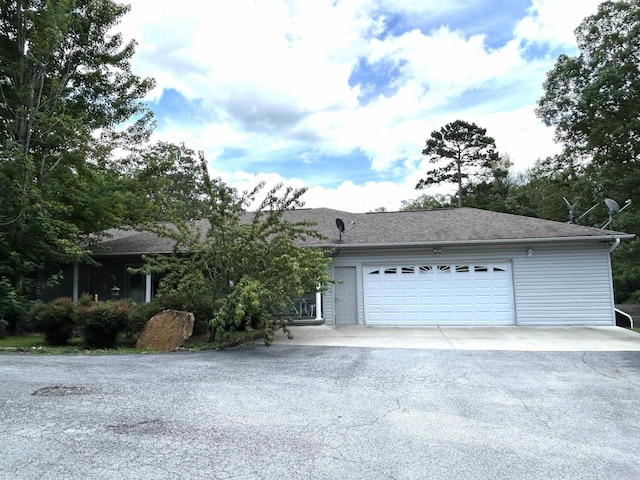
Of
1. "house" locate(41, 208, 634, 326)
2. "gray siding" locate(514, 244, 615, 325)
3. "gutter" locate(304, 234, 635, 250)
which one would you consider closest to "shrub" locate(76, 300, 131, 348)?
"house" locate(41, 208, 634, 326)

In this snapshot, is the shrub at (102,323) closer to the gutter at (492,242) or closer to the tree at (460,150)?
the gutter at (492,242)

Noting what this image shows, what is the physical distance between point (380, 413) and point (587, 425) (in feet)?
6.64

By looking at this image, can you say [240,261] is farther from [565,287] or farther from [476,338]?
[565,287]

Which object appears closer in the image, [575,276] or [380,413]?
[380,413]

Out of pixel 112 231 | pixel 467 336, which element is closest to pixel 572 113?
pixel 467 336

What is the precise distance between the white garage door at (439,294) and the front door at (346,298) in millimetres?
388

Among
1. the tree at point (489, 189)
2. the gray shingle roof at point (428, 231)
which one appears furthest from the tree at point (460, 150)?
the gray shingle roof at point (428, 231)

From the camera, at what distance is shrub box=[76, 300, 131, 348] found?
336 inches

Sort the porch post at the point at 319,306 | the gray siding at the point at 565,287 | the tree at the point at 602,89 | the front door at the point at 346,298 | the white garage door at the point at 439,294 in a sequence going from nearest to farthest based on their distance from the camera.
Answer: the gray siding at the point at 565,287, the white garage door at the point at 439,294, the porch post at the point at 319,306, the front door at the point at 346,298, the tree at the point at 602,89

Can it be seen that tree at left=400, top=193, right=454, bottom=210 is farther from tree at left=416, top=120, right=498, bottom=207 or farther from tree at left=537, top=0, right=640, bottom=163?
tree at left=537, top=0, right=640, bottom=163

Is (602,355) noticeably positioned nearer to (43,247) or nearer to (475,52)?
(475,52)

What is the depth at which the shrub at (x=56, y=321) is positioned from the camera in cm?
906

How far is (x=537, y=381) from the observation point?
575 centimetres

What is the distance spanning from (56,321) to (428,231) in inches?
406
